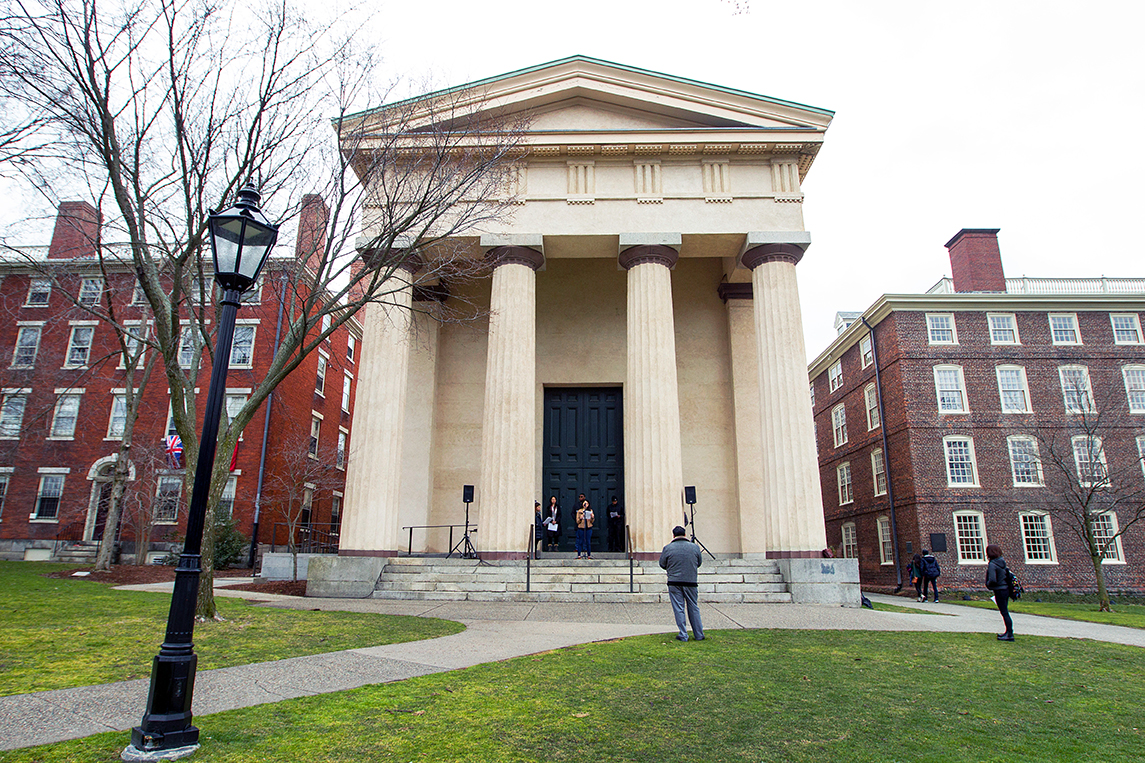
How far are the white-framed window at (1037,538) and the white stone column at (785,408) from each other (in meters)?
16.7

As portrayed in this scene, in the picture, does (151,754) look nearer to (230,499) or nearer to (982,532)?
(230,499)

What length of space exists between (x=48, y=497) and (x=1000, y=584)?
34.1 metres

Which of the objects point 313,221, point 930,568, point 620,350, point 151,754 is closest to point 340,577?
point 313,221

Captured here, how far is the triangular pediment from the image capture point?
19.5 m

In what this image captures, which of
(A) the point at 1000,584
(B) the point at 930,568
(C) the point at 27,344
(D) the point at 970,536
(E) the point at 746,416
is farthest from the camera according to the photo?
(C) the point at 27,344

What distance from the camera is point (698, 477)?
71.5 feet

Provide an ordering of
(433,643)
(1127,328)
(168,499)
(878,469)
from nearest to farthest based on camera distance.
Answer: (433,643) < (168,499) < (1127,328) < (878,469)

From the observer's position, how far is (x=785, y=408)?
17.7m

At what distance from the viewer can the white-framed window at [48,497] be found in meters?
28.8

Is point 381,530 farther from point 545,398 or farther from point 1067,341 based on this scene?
point 1067,341

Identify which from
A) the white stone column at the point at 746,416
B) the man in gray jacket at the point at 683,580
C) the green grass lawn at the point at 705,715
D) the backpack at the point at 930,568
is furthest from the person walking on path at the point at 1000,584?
the backpack at the point at 930,568

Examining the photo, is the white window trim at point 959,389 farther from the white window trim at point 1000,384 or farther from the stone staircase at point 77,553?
the stone staircase at point 77,553

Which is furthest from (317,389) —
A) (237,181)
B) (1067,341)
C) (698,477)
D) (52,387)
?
(1067,341)

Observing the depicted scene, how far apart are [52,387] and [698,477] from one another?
27427 mm
